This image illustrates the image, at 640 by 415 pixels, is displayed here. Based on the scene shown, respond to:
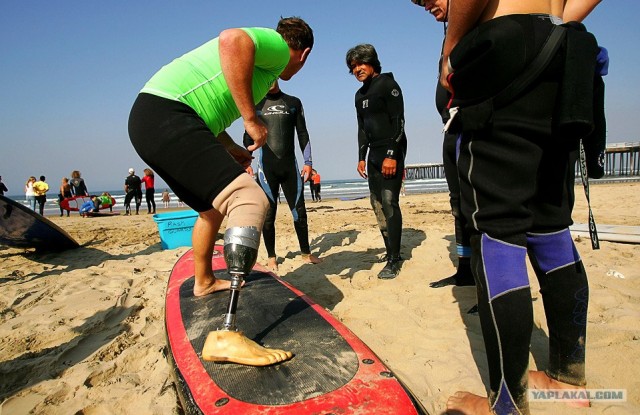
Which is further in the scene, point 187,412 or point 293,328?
point 293,328

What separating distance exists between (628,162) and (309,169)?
1598 inches

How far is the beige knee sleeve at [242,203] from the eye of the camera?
1697 millimetres

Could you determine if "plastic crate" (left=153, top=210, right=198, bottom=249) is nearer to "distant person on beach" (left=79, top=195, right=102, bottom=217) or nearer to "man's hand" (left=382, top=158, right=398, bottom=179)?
"man's hand" (left=382, top=158, right=398, bottom=179)

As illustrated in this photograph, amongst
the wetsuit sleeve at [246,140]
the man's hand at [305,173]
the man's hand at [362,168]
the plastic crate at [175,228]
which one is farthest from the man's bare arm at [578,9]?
the plastic crate at [175,228]

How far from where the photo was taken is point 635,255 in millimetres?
3729

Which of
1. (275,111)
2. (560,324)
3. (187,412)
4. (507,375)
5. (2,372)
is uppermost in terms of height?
(275,111)

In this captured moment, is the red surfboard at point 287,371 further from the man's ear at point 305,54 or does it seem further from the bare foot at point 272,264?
the bare foot at point 272,264

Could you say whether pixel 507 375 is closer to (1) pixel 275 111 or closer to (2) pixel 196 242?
(2) pixel 196 242

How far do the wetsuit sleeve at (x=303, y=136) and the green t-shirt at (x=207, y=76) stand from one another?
264 cm

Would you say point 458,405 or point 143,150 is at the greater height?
point 143,150

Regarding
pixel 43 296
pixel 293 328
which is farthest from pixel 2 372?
pixel 293 328

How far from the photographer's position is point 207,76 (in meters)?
1.97

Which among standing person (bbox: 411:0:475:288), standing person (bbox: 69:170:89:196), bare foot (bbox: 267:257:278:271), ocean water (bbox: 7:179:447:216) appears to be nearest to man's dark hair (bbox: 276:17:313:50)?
standing person (bbox: 411:0:475:288)

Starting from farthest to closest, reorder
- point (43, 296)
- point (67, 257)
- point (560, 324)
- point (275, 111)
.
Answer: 1. point (67, 257)
2. point (275, 111)
3. point (43, 296)
4. point (560, 324)
